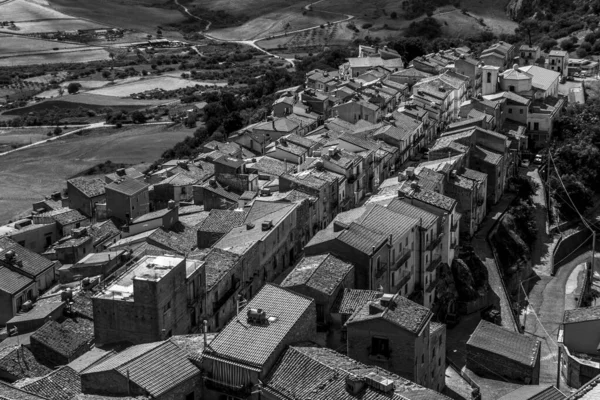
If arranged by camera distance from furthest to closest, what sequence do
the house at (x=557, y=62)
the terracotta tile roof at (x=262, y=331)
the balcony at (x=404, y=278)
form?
the house at (x=557, y=62), the balcony at (x=404, y=278), the terracotta tile roof at (x=262, y=331)

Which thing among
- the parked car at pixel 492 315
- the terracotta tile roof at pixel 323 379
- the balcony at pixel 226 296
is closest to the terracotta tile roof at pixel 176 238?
the balcony at pixel 226 296

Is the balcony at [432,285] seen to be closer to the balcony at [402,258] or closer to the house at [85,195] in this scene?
the balcony at [402,258]

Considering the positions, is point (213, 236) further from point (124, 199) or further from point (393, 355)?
point (393, 355)

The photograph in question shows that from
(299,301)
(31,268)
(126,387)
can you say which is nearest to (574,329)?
(299,301)

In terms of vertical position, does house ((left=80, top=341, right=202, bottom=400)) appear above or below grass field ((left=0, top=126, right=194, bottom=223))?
above

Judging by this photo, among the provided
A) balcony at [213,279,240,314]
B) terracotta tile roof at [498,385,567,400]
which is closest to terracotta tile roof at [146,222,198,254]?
balcony at [213,279,240,314]

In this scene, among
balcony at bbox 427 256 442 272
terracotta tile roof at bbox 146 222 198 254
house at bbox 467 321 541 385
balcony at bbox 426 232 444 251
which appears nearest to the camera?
house at bbox 467 321 541 385

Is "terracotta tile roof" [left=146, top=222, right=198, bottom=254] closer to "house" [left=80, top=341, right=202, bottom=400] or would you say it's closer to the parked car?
the parked car

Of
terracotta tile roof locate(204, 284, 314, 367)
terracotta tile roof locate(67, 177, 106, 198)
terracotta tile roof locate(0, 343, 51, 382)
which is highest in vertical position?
terracotta tile roof locate(204, 284, 314, 367)
